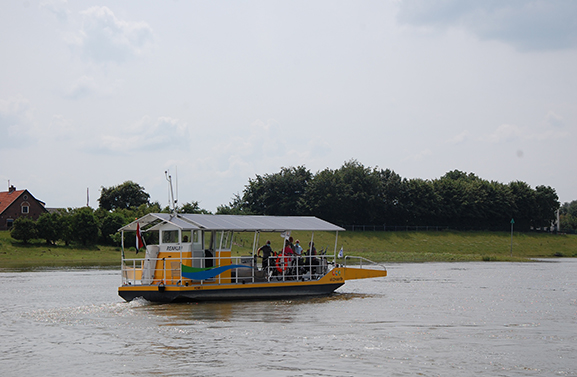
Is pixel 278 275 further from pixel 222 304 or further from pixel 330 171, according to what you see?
pixel 330 171

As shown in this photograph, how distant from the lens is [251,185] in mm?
107750

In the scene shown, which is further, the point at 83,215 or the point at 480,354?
the point at 83,215

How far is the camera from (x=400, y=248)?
290 ft

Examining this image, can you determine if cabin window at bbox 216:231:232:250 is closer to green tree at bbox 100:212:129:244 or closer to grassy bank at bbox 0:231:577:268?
grassy bank at bbox 0:231:577:268

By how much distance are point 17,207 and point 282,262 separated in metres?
73.8

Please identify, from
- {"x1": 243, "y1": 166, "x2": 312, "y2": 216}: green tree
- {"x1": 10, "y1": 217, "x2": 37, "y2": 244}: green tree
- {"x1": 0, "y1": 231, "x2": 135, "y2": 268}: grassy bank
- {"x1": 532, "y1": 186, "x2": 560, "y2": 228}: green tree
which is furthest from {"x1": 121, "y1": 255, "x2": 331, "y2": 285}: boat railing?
{"x1": 532, "y1": 186, "x2": 560, "y2": 228}: green tree

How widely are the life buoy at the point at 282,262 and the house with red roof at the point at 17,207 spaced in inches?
2768

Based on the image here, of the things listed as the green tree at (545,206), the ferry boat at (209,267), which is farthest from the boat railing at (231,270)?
the green tree at (545,206)

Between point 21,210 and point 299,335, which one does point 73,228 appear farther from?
point 299,335

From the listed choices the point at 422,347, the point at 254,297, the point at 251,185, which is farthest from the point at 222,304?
the point at 251,185

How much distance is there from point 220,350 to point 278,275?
12585mm

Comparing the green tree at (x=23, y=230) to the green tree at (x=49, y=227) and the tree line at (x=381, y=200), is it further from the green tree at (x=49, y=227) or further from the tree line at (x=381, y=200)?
the tree line at (x=381, y=200)

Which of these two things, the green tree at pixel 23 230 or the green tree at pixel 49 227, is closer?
the green tree at pixel 23 230

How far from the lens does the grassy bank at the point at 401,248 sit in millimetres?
65500
